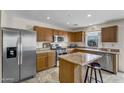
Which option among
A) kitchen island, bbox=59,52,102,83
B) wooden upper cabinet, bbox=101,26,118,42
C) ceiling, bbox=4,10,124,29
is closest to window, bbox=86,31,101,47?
wooden upper cabinet, bbox=101,26,118,42

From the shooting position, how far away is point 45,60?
452cm

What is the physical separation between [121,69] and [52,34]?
3.75 metres

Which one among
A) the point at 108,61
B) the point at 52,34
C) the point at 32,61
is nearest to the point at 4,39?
the point at 32,61

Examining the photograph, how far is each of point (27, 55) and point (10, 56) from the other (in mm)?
575

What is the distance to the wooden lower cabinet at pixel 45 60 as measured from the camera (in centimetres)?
421

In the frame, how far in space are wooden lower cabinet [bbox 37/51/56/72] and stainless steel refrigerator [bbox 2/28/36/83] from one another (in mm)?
665

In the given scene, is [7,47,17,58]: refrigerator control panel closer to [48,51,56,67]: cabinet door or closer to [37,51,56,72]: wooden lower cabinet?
[37,51,56,72]: wooden lower cabinet

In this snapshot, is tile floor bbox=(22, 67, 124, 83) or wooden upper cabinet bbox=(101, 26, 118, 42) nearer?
tile floor bbox=(22, 67, 124, 83)

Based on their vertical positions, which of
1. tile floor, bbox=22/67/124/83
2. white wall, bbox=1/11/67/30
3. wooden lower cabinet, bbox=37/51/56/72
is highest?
white wall, bbox=1/11/67/30

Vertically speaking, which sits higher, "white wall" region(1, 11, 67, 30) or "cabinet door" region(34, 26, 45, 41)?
"white wall" region(1, 11, 67, 30)

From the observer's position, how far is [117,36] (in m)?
4.43

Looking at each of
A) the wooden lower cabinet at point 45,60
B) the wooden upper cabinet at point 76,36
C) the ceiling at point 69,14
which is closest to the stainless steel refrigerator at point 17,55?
the wooden lower cabinet at point 45,60

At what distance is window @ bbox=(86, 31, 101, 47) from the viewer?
564 centimetres
